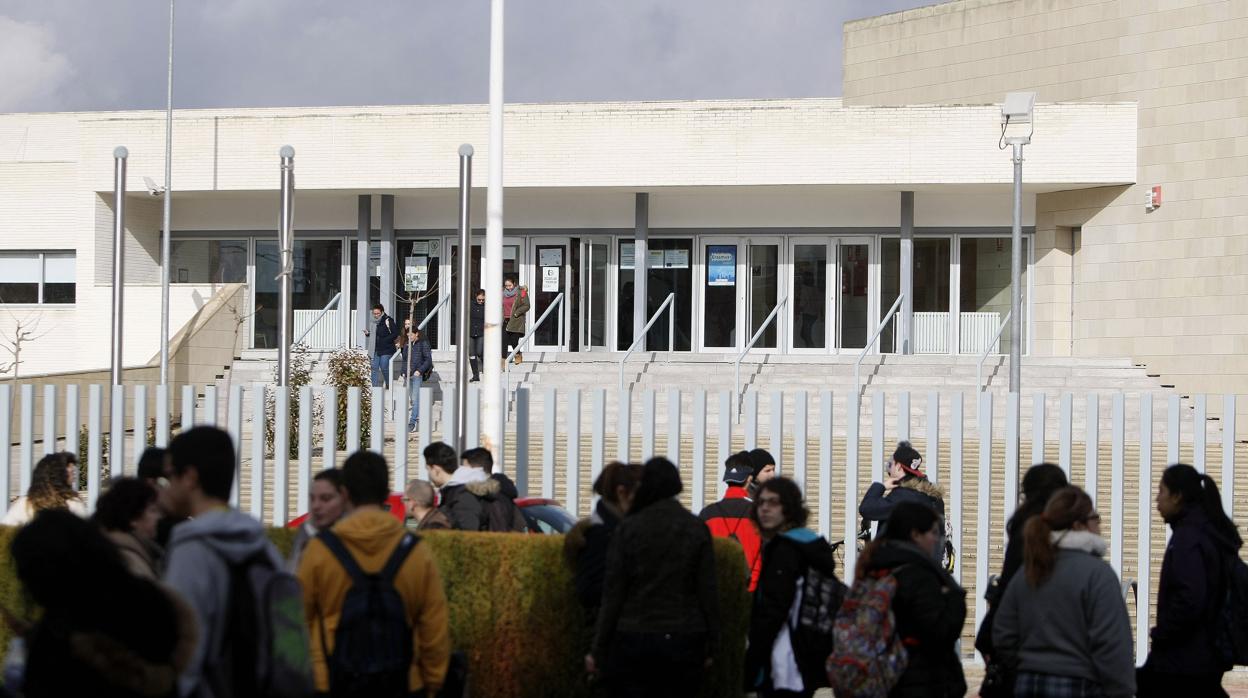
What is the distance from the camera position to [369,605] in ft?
16.1

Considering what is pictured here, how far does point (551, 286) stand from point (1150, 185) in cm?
1097

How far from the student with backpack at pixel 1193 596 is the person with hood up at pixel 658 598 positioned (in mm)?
1960

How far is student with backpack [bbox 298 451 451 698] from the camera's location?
4.93 m

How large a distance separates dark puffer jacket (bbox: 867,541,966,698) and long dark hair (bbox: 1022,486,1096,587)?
0.31 meters

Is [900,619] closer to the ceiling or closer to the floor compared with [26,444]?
closer to the floor

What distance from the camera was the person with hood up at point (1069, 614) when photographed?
5449 millimetres

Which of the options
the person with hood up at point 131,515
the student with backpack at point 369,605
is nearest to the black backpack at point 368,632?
the student with backpack at point 369,605

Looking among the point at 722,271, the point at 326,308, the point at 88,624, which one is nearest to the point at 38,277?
the point at 326,308

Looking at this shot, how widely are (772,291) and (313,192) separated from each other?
882cm

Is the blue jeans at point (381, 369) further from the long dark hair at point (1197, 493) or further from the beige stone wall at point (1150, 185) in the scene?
the long dark hair at point (1197, 493)

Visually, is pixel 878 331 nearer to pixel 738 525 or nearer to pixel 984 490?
pixel 984 490

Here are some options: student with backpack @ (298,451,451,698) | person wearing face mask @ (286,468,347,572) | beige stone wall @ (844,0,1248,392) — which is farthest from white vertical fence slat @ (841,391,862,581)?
beige stone wall @ (844,0,1248,392)

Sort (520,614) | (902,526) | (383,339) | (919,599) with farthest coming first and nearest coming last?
(383,339), (520,614), (902,526), (919,599)

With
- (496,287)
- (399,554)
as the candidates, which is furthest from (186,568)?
(496,287)
